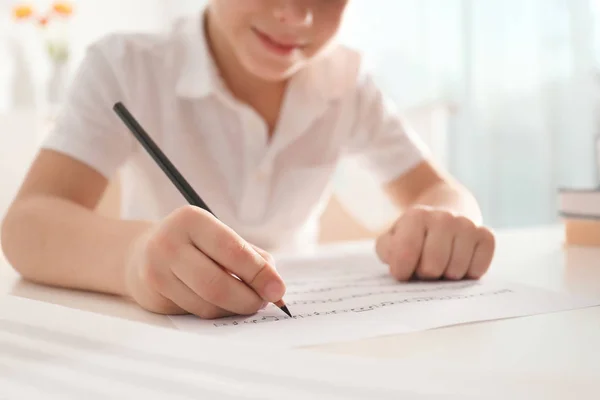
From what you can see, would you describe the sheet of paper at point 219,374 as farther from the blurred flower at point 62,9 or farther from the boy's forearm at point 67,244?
the blurred flower at point 62,9

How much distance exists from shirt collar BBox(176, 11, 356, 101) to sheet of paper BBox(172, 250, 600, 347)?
0.33 metres

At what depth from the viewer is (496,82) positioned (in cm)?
161

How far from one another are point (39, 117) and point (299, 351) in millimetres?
1535

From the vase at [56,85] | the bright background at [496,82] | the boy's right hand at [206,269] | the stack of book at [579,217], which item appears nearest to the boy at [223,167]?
the boy's right hand at [206,269]

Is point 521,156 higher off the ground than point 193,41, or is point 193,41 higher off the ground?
point 193,41

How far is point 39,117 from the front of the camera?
158 centimetres

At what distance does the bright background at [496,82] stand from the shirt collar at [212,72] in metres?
0.71

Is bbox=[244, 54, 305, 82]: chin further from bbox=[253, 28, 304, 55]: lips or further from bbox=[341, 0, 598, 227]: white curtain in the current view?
bbox=[341, 0, 598, 227]: white curtain

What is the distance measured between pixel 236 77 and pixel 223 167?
11 centimetres

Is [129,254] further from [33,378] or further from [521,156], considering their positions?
[521,156]

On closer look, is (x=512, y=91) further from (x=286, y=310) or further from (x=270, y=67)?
(x=286, y=310)

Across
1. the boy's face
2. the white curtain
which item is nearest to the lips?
the boy's face

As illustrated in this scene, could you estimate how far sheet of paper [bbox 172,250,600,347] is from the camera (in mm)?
287

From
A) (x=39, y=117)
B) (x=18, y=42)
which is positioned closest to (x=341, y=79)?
(x=39, y=117)
